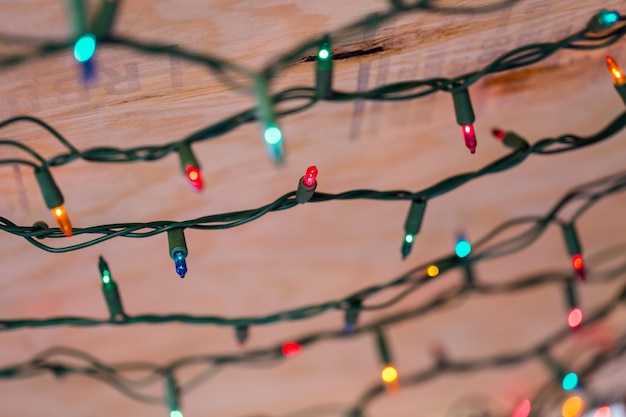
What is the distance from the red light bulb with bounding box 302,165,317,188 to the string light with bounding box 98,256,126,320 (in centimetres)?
23

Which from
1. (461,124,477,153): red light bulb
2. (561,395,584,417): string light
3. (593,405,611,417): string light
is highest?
(461,124,477,153): red light bulb

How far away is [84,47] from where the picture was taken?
507 millimetres

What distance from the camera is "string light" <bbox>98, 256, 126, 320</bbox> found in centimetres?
68

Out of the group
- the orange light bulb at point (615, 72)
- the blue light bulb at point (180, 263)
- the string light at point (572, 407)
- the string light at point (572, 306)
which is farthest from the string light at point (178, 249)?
the string light at point (572, 407)

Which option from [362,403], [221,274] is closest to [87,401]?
[221,274]

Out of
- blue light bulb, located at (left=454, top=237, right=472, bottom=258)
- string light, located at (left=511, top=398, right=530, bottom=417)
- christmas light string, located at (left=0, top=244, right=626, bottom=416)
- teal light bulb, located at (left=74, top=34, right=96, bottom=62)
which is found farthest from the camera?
string light, located at (left=511, top=398, right=530, bottom=417)

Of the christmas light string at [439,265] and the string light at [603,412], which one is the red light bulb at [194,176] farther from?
the string light at [603,412]

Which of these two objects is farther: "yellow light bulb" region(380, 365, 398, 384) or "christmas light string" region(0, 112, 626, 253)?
"yellow light bulb" region(380, 365, 398, 384)

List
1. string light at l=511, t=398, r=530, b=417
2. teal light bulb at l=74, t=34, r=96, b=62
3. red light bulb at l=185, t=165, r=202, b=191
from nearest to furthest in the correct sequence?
teal light bulb at l=74, t=34, r=96, b=62 → red light bulb at l=185, t=165, r=202, b=191 → string light at l=511, t=398, r=530, b=417

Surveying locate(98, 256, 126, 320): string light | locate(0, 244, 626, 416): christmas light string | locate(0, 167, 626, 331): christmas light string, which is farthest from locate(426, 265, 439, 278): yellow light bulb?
locate(98, 256, 126, 320): string light

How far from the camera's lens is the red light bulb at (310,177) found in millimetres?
553

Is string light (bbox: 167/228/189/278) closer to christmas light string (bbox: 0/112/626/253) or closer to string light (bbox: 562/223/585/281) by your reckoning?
christmas light string (bbox: 0/112/626/253)

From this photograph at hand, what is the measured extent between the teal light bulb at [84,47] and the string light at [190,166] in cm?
14

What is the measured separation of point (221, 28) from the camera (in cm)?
55
